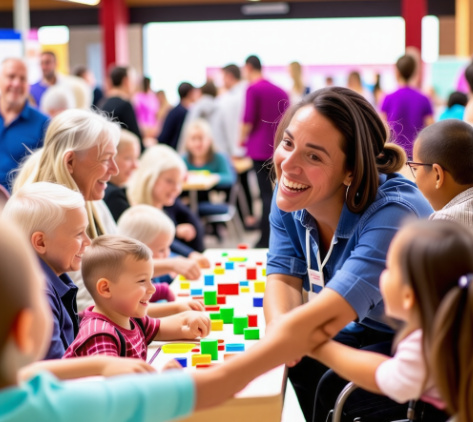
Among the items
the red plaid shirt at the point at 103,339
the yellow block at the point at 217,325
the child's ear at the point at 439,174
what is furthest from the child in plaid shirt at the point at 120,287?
the child's ear at the point at 439,174

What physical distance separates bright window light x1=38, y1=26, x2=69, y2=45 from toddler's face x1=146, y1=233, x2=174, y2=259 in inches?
559

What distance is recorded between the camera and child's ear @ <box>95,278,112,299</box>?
6.41 feet

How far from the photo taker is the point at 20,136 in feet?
14.8

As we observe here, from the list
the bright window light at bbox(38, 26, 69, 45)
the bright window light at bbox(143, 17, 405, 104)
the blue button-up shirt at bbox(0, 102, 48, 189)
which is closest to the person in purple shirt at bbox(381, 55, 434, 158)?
the blue button-up shirt at bbox(0, 102, 48, 189)

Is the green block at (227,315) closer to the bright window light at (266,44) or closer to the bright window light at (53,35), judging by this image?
the bright window light at (266,44)

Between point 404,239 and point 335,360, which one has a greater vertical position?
point 404,239

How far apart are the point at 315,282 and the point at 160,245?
120cm

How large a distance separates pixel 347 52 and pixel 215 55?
10.0ft

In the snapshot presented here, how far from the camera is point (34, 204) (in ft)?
6.91

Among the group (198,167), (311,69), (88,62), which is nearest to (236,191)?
(198,167)

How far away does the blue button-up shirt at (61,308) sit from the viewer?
1920 millimetres

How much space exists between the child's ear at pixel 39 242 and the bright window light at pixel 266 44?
14228 millimetres

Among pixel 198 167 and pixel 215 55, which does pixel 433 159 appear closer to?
pixel 198 167

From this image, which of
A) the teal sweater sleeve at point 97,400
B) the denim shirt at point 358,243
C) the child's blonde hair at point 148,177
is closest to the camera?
the teal sweater sleeve at point 97,400
